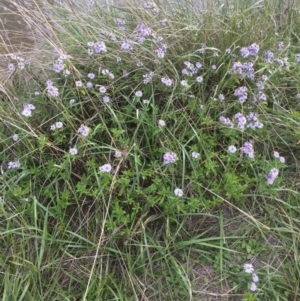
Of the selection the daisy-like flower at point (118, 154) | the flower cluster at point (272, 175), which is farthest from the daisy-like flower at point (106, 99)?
the flower cluster at point (272, 175)

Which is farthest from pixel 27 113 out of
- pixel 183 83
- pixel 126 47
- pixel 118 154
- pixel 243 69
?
pixel 243 69

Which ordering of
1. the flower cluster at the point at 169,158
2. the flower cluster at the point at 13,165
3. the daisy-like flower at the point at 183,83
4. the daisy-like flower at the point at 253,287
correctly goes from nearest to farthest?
the daisy-like flower at the point at 253,287 → the flower cluster at the point at 169,158 → the flower cluster at the point at 13,165 → the daisy-like flower at the point at 183,83

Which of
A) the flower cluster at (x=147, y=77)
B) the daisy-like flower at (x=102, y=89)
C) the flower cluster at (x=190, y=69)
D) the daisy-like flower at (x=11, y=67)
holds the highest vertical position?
the daisy-like flower at (x=11, y=67)

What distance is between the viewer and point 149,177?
1995 mm

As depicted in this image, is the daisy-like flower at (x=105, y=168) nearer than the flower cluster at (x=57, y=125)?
Yes

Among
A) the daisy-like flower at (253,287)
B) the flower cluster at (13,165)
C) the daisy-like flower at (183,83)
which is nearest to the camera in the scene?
the daisy-like flower at (253,287)

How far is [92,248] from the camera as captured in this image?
1886mm

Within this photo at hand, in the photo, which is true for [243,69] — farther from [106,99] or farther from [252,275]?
[252,275]

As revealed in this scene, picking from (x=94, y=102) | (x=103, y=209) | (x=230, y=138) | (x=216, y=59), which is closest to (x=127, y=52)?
(x=94, y=102)

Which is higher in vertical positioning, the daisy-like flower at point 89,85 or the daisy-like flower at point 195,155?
the daisy-like flower at point 89,85

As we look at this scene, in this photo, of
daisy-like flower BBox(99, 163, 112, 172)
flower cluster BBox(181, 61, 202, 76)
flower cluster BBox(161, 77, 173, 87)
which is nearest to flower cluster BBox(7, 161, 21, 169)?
daisy-like flower BBox(99, 163, 112, 172)

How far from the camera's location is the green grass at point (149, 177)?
1.85 m

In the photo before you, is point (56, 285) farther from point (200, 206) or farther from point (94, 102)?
point (94, 102)

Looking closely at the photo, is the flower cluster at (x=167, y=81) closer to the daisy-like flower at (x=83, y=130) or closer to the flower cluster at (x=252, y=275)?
the daisy-like flower at (x=83, y=130)
